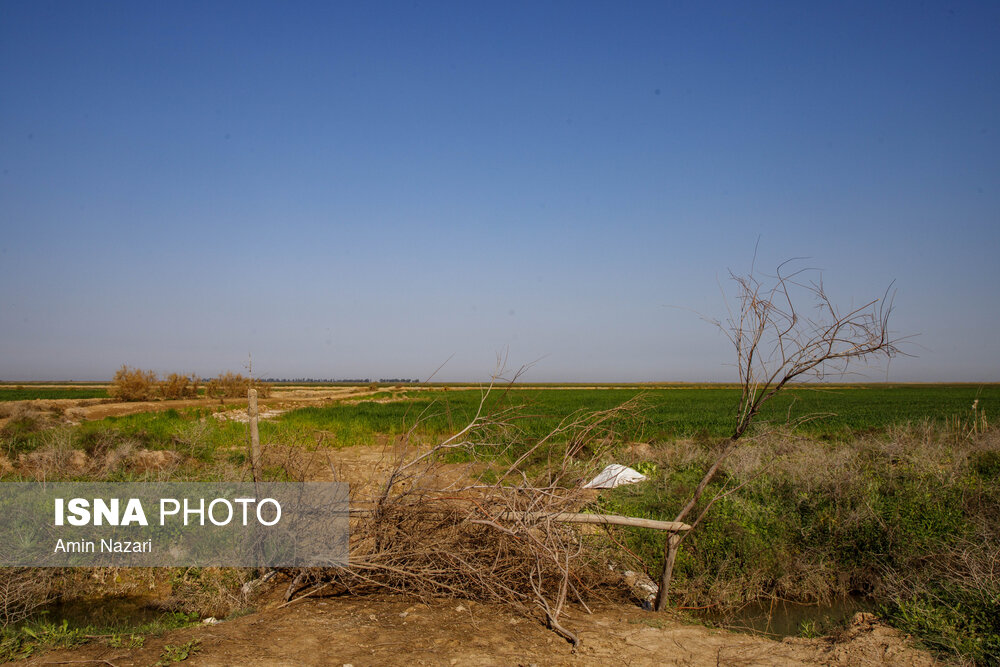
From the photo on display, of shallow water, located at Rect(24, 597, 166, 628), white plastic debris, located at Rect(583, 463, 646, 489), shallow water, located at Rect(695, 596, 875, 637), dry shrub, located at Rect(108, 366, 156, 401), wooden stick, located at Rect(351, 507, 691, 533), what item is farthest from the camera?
dry shrub, located at Rect(108, 366, 156, 401)

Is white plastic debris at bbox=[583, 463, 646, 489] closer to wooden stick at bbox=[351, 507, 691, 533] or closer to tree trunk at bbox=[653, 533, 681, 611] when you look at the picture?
tree trunk at bbox=[653, 533, 681, 611]

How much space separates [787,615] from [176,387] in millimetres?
45810

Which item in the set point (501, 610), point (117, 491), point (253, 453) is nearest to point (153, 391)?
point (117, 491)

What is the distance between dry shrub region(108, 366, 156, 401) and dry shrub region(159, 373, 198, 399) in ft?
7.85

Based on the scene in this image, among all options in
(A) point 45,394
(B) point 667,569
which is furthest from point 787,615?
(A) point 45,394

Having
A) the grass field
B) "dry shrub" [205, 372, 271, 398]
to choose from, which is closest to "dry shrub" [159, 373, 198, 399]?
"dry shrub" [205, 372, 271, 398]

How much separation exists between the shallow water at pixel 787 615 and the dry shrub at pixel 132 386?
41207 mm

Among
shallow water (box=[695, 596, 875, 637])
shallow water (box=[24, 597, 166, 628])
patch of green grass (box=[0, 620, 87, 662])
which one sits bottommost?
shallow water (box=[695, 596, 875, 637])

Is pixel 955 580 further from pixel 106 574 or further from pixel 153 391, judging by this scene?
pixel 153 391

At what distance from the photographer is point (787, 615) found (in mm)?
6793

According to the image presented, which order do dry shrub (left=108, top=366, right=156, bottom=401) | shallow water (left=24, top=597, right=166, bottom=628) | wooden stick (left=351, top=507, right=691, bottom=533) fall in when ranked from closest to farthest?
wooden stick (left=351, top=507, right=691, bottom=533), shallow water (left=24, top=597, right=166, bottom=628), dry shrub (left=108, top=366, right=156, bottom=401)

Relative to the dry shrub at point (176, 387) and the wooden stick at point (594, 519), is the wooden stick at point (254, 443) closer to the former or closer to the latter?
the wooden stick at point (594, 519)

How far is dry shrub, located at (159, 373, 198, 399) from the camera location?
140 ft

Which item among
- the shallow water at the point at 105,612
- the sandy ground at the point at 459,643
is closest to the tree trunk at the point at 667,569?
the sandy ground at the point at 459,643
